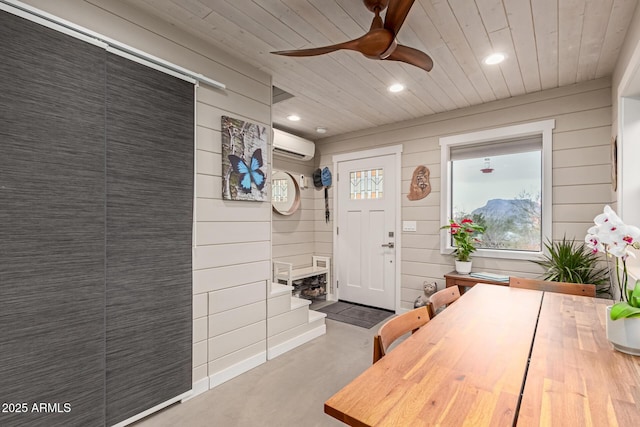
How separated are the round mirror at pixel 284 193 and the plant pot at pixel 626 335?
3422 millimetres

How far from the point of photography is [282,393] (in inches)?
84.6

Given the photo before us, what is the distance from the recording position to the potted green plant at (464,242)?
126 inches

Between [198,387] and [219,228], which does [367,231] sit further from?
[198,387]

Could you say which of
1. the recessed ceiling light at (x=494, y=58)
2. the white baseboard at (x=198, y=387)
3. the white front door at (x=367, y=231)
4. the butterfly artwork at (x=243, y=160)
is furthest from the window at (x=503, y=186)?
the white baseboard at (x=198, y=387)

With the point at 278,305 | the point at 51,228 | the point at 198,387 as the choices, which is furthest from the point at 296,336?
the point at 51,228

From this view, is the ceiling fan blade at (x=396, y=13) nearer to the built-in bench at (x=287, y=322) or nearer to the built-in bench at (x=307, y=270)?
the built-in bench at (x=287, y=322)

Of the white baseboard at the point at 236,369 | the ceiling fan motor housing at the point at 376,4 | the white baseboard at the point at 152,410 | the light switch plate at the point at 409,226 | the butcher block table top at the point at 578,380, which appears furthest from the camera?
the light switch plate at the point at 409,226

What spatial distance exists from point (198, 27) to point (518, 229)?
334cm

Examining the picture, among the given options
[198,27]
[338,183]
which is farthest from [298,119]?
[198,27]

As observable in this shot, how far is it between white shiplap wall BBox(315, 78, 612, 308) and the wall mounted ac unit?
64 centimetres

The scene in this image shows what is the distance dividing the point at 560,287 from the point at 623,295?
1048 mm

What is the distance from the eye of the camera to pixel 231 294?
2.33 meters

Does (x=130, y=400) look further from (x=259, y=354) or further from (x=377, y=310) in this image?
(x=377, y=310)

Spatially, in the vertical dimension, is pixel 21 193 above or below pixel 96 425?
above
